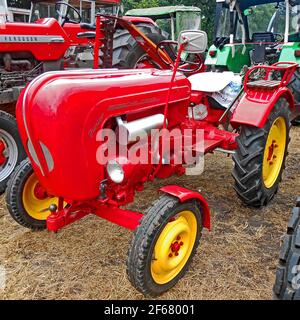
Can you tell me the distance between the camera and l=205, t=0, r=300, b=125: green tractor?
6.00 m

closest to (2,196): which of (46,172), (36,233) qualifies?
(36,233)

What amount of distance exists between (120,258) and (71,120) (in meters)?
1.10

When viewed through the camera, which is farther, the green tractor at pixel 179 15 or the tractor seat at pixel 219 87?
the green tractor at pixel 179 15

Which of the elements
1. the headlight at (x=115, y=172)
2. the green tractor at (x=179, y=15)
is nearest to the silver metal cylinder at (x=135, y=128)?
the headlight at (x=115, y=172)

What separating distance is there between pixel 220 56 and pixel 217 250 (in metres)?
Result: 4.67

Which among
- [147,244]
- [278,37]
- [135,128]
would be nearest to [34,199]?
[135,128]

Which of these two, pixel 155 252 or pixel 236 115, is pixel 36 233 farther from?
pixel 236 115

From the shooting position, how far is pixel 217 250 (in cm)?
257

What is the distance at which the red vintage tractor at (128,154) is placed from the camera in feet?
6.30

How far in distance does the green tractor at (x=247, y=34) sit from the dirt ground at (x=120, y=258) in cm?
351

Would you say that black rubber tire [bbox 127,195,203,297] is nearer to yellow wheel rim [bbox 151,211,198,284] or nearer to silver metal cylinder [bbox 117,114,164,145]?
yellow wheel rim [bbox 151,211,198,284]

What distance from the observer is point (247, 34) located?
657 cm

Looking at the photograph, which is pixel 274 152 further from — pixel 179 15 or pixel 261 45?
pixel 179 15

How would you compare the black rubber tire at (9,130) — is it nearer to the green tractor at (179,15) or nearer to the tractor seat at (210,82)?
the tractor seat at (210,82)
